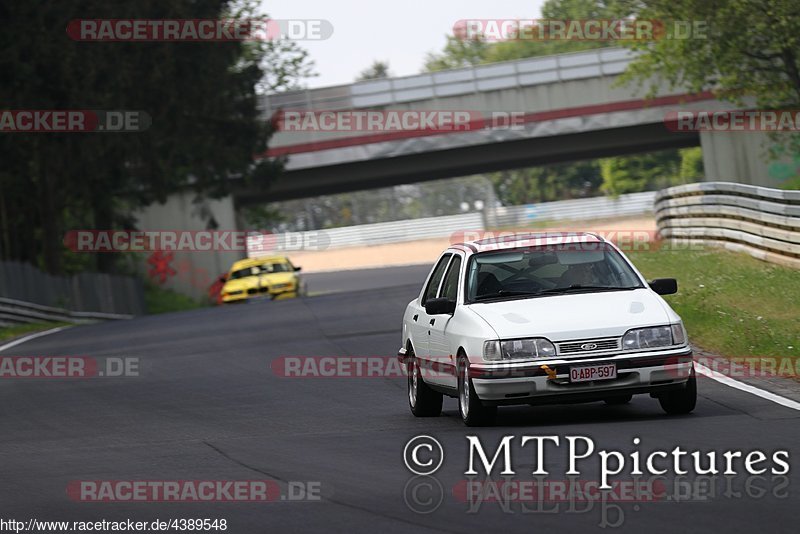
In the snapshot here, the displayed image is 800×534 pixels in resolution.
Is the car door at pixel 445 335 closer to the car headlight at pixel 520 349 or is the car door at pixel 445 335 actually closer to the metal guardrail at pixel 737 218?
the car headlight at pixel 520 349

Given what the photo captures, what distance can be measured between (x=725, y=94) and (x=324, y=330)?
22955mm

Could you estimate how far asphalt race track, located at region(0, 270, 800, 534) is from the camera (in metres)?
7.91

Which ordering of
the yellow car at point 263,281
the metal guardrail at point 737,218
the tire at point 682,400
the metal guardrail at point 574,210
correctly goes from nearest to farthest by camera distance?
the tire at point 682,400
the metal guardrail at point 737,218
the yellow car at point 263,281
the metal guardrail at point 574,210

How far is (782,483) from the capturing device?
8.37 meters

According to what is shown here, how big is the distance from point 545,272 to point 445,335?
0.95 meters

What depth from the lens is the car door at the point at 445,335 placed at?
1239 cm

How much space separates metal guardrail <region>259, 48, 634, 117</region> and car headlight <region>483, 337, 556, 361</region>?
43.2m

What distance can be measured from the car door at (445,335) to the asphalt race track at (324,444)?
0.40 meters

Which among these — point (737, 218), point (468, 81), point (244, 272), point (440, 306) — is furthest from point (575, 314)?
point (468, 81)

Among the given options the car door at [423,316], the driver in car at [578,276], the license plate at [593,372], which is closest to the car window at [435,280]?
the car door at [423,316]

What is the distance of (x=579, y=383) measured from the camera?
37.2 feet

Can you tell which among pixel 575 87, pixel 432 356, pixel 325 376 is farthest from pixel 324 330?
pixel 575 87

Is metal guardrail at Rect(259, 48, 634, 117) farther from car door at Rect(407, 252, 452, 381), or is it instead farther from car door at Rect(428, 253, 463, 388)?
car door at Rect(428, 253, 463, 388)

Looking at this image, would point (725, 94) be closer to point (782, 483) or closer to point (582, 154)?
point (582, 154)
